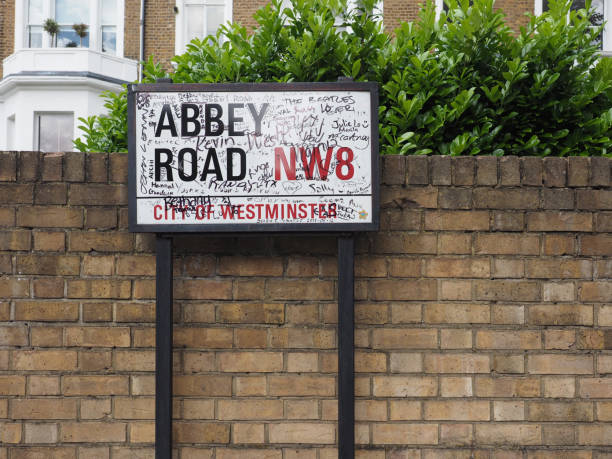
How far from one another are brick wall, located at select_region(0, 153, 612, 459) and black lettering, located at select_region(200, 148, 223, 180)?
0.35 meters

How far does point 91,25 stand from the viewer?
12656mm

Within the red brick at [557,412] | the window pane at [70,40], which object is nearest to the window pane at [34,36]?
the window pane at [70,40]

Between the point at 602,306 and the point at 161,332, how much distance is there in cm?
242

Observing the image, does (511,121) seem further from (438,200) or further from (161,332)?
(161,332)

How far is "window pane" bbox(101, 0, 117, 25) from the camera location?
12.8 m

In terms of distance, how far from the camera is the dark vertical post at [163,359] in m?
2.72

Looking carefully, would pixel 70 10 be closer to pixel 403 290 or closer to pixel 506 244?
pixel 403 290

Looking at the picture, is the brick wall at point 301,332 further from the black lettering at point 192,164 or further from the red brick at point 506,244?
the black lettering at point 192,164

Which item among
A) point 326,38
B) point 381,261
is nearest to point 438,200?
point 381,261

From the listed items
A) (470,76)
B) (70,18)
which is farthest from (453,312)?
(70,18)

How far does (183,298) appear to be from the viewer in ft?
9.43

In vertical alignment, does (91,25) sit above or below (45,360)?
above

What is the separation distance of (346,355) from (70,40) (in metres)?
12.9

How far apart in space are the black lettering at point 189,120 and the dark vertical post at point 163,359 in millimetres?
666
